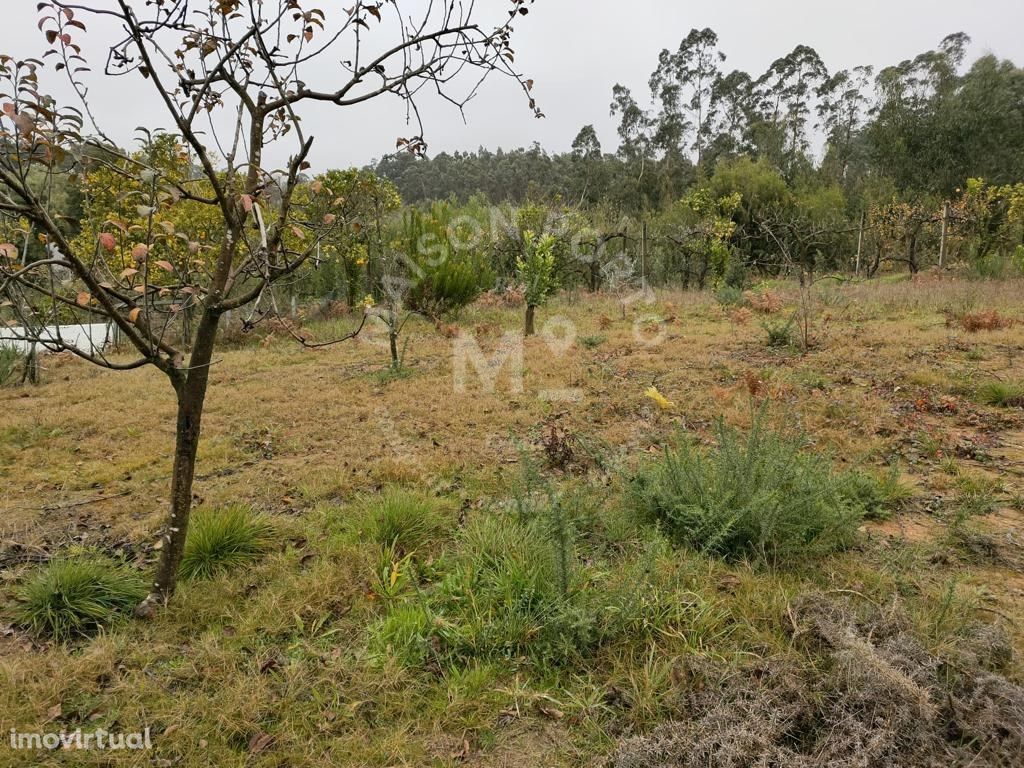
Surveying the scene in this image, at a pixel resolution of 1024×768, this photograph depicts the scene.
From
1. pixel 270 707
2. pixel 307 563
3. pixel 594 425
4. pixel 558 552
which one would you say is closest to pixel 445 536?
pixel 307 563

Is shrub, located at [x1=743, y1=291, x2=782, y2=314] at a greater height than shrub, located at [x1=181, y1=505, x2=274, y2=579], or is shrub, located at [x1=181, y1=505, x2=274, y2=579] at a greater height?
shrub, located at [x1=743, y1=291, x2=782, y2=314]

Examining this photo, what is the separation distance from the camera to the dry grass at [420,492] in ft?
5.52

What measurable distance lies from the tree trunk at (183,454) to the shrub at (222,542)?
0.61ft

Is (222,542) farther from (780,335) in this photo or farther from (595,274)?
(595,274)

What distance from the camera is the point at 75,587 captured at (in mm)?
2172

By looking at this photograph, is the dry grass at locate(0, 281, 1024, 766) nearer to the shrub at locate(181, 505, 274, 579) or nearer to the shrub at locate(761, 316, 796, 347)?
the shrub at locate(181, 505, 274, 579)

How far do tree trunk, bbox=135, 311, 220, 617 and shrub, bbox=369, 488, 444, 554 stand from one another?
0.83m

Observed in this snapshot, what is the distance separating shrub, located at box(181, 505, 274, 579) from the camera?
2451 mm

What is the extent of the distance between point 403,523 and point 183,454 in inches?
41.6

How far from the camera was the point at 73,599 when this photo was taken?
215 cm

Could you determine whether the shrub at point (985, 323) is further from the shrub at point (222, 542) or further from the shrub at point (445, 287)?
the shrub at point (222, 542)

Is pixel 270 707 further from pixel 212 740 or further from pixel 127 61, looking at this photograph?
pixel 127 61

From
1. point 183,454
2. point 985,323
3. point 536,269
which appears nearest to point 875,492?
point 183,454

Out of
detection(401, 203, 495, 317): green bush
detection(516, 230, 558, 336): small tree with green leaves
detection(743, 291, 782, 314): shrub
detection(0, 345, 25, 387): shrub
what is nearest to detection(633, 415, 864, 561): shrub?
detection(516, 230, 558, 336): small tree with green leaves
